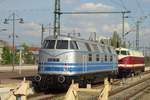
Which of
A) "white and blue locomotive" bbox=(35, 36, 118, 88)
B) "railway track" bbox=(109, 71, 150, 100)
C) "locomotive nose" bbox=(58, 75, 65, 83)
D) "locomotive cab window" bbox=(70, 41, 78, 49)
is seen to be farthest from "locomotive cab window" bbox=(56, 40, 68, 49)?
"railway track" bbox=(109, 71, 150, 100)

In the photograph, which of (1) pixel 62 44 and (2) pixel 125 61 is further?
(2) pixel 125 61

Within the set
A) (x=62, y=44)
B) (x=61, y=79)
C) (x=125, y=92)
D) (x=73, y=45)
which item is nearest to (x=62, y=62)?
(x=61, y=79)

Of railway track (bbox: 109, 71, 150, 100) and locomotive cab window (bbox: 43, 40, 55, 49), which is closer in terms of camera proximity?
railway track (bbox: 109, 71, 150, 100)

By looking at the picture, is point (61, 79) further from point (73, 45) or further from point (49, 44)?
point (49, 44)

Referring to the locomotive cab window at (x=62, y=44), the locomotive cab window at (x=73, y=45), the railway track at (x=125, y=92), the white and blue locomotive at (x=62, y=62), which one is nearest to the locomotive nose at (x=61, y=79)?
the white and blue locomotive at (x=62, y=62)

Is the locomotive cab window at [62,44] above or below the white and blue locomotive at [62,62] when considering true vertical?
above

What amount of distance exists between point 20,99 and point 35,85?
1338 centimetres

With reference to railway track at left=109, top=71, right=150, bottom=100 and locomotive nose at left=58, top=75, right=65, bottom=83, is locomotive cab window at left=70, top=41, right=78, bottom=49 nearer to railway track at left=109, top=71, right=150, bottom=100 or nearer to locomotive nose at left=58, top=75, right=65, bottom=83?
locomotive nose at left=58, top=75, right=65, bottom=83

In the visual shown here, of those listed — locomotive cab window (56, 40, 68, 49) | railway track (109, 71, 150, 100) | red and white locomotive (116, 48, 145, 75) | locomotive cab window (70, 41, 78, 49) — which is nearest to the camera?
railway track (109, 71, 150, 100)

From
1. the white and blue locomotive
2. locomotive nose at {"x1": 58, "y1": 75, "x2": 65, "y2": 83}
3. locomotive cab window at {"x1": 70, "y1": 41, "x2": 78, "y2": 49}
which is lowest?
locomotive nose at {"x1": 58, "y1": 75, "x2": 65, "y2": 83}

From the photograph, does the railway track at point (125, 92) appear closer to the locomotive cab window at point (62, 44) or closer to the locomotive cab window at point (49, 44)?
the locomotive cab window at point (62, 44)

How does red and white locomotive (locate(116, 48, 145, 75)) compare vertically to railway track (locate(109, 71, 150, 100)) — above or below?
above

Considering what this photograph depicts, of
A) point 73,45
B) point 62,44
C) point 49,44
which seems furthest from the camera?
point 49,44

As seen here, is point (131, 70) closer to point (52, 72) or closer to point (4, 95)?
point (52, 72)
